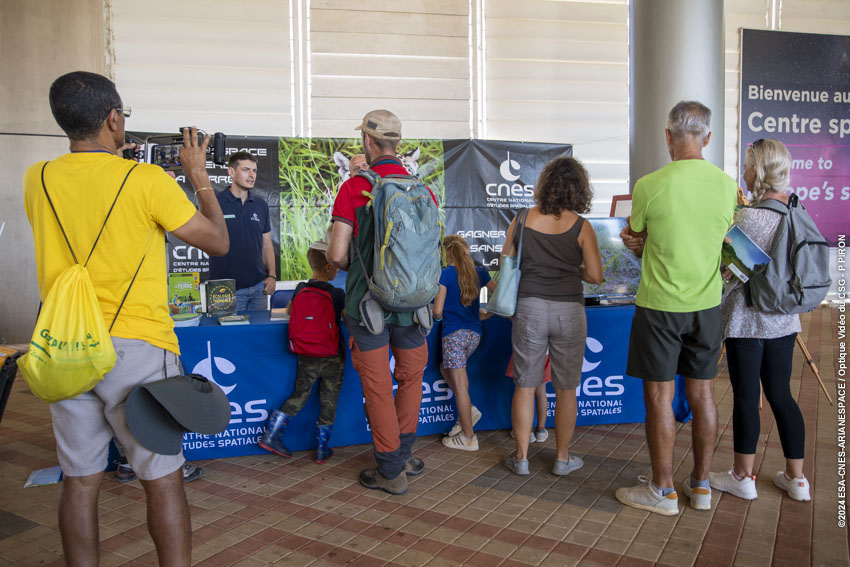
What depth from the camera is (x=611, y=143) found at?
27.5 feet

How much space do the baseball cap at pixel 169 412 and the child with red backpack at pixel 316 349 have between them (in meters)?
1.46

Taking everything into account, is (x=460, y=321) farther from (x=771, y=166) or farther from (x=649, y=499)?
(x=771, y=166)

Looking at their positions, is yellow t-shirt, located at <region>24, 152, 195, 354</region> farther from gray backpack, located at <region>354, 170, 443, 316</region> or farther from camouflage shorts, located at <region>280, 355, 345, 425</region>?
camouflage shorts, located at <region>280, 355, 345, 425</region>

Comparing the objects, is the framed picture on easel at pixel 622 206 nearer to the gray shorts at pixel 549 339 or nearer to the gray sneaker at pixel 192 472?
the gray shorts at pixel 549 339

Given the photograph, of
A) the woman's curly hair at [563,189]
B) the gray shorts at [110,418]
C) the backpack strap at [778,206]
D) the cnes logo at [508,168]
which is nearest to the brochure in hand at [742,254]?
the backpack strap at [778,206]

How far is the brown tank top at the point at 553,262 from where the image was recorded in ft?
10.2

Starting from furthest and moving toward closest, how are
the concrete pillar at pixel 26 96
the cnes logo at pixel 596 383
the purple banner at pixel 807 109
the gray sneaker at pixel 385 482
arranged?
the purple banner at pixel 807 109 → the concrete pillar at pixel 26 96 → the cnes logo at pixel 596 383 → the gray sneaker at pixel 385 482

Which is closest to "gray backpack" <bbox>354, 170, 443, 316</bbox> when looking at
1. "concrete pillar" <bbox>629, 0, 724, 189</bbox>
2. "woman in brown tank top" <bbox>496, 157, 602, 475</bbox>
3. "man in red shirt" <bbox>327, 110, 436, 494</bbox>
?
"man in red shirt" <bbox>327, 110, 436, 494</bbox>

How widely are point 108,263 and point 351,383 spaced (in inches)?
79.6

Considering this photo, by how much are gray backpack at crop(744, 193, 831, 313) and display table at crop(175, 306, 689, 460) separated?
1.19 m

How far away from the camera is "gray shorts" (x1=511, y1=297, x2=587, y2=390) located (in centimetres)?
313

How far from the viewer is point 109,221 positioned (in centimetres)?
171

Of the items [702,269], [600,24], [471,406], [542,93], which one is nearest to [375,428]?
[471,406]

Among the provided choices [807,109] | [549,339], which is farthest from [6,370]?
[807,109]
